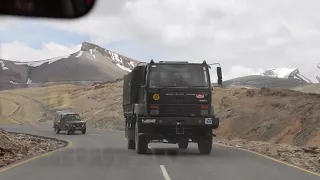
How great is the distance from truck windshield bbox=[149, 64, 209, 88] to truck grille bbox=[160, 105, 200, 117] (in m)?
0.85

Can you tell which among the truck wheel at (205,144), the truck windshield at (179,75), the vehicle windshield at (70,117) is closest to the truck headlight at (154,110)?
the truck windshield at (179,75)

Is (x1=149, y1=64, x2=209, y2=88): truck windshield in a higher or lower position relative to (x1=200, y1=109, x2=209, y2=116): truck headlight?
higher

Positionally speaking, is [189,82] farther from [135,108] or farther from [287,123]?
[287,123]

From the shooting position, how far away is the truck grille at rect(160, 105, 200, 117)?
1909cm

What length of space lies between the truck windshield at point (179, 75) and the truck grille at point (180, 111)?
85 cm

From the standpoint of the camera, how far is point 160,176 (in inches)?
506

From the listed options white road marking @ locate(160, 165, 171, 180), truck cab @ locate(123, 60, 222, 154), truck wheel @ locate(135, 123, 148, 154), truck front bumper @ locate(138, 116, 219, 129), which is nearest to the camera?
white road marking @ locate(160, 165, 171, 180)

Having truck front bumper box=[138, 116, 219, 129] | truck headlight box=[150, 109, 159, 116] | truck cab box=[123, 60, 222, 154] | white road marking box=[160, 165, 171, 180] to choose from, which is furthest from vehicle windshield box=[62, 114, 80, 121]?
white road marking box=[160, 165, 171, 180]

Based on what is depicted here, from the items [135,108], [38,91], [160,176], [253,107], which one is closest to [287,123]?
[253,107]

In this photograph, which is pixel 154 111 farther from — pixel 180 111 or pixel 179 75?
pixel 179 75

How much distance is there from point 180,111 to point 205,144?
2.16 meters

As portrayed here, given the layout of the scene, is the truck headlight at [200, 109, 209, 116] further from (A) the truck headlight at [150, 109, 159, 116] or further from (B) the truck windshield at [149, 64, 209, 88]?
(A) the truck headlight at [150, 109, 159, 116]

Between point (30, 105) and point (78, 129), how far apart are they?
168 ft

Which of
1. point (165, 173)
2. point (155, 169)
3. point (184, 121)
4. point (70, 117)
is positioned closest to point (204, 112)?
point (184, 121)
